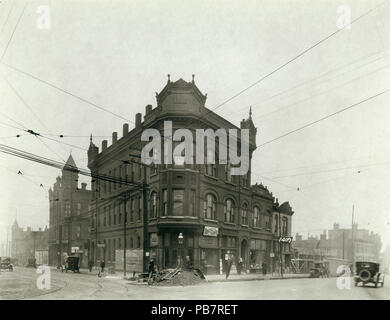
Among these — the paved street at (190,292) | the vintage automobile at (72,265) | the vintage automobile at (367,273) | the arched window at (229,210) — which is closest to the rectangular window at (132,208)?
the vintage automobile at (72,265)

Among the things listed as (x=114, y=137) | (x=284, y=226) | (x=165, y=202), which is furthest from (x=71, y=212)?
(x=165, y=202)

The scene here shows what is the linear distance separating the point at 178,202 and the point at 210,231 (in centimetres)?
387

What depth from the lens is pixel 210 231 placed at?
121ft

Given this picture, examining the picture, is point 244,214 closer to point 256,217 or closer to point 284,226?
point 256,217

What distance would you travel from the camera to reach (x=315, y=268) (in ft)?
152

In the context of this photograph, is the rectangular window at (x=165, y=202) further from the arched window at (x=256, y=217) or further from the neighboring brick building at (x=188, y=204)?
the arched window at (x=256, y=217)

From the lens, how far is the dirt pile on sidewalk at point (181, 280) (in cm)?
2639

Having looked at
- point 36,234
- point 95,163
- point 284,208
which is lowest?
point 36,234

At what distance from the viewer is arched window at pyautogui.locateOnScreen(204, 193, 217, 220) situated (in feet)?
122
